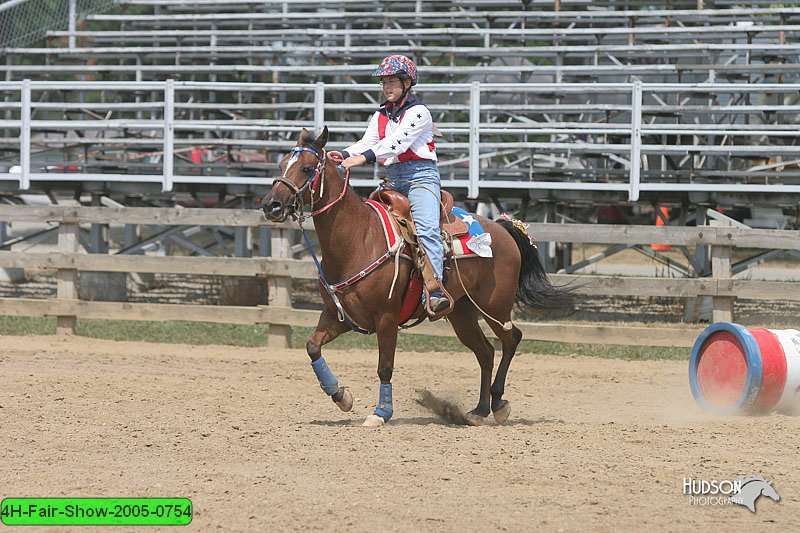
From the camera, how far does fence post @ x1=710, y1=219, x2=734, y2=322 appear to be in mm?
11820

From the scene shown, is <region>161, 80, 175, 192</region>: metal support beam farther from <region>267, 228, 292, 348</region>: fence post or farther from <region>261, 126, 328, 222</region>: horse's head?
<region>261, 126, 328, 222</region>: horse's head

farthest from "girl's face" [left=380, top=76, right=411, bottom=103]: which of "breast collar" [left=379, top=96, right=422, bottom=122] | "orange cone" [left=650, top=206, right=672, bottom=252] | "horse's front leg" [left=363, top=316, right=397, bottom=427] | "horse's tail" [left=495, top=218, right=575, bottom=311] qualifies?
"orange cone" [left=650, top=206, right=672, bottom=252]

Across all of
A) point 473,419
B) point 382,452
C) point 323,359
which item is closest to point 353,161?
point 323,359

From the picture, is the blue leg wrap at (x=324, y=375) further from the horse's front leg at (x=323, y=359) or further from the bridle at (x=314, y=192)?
the bridle at (x=314, y=192)

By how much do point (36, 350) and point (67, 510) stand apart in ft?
23.1

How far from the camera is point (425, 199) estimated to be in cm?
821

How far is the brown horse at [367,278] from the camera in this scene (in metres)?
7.57

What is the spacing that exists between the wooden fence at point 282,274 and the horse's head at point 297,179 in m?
4.68

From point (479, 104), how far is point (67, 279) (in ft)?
20.4

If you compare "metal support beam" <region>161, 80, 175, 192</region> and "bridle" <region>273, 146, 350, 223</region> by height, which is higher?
"metal support beam" <region>161, 80, 175, 192</region>

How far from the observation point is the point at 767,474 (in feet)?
20.8

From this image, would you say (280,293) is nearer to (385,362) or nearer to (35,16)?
(385,362)

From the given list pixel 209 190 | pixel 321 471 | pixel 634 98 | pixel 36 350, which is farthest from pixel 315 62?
pixel 321 471

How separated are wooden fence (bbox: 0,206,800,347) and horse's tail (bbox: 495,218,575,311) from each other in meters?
2.27
